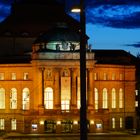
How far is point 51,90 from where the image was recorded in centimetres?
10781

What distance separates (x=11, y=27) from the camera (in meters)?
123

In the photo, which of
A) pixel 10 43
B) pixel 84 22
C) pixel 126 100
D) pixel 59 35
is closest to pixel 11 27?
pixel 10 43

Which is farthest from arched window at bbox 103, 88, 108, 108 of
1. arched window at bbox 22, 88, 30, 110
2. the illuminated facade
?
arched window at bbox 22, 88, 30, 110

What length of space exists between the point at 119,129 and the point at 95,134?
12179 millimetres

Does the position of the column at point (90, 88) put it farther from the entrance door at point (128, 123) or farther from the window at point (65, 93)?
the entrance door at point (128, 123)

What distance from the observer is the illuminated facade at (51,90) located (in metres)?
105

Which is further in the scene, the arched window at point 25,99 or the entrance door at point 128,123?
the entrance door at point 128,123

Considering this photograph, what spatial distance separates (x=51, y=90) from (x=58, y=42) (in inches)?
308

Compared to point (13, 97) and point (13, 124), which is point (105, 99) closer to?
point (13, 97)

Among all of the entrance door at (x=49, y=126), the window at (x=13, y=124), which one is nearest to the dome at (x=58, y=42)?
the entrance door at (x=49, y=126)

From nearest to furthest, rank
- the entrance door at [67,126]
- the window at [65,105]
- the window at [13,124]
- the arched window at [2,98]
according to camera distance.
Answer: the entrance door at [67,126]
the window at [65,105]
the window at [13,124]
the arched window at [2,98]

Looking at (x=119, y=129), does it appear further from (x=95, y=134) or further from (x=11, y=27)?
(x=11, y=27)

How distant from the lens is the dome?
107 metres

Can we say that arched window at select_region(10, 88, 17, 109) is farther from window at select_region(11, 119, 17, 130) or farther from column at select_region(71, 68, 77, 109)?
column at select_region(71, 68, 77, 109)
